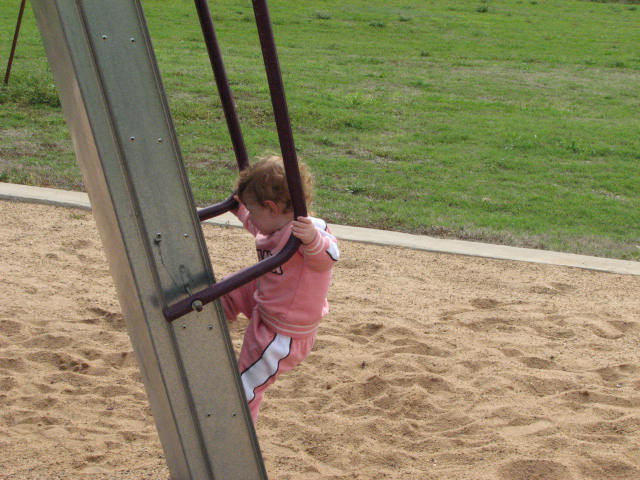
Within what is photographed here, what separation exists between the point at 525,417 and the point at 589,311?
1.50 meters

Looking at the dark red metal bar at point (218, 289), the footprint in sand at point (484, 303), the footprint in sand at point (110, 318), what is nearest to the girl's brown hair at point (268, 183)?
the dark red metal bar at point (218, 289)

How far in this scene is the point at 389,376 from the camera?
4.28 metres

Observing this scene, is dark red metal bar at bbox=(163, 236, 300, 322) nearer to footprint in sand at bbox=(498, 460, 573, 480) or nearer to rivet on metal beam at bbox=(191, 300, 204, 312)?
rivet on metal beam at bbox=(191, 300, 204, 312)

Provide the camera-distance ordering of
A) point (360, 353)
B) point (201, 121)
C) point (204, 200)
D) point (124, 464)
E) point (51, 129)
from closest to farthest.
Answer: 1. point (124, 464)
2. point (360, 353)
3. point (204, 200)
4. point (51, 129)
5. point (201, 121)

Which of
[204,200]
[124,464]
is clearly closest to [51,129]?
[204,200]

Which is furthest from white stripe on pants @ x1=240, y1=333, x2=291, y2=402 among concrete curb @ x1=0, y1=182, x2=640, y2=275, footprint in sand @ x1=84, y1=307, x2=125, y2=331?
concrete curb @ x1=0, y1=182, x2=640, y2=275

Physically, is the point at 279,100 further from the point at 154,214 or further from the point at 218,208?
the point at 218,208

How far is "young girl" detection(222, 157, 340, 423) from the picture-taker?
2930 millimetres

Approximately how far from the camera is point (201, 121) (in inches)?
406

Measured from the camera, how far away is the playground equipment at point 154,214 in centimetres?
239

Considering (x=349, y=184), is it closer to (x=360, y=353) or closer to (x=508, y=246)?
(x=508, y=246)

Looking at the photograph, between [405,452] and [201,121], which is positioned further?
[201,121]

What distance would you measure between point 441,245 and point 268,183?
359cm

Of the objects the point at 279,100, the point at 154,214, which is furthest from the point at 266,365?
the point at 279,100
